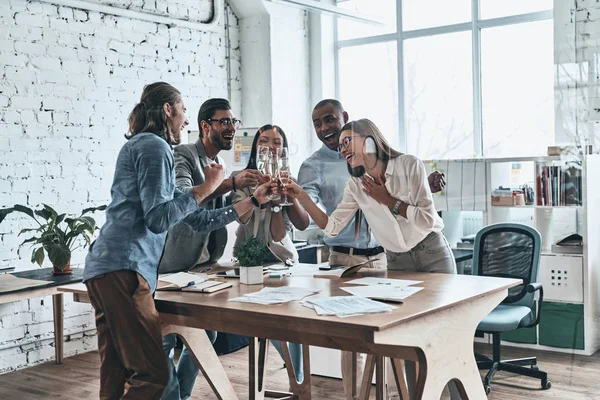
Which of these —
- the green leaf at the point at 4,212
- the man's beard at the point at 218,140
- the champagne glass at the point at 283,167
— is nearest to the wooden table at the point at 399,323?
the champagne glass at the point at 283,167

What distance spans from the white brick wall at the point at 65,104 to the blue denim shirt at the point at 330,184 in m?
1.72

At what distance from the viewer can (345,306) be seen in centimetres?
209

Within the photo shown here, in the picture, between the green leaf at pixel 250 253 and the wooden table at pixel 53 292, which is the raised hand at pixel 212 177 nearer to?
the green leaf at pixel 250 253

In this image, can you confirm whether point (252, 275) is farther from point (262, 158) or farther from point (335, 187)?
point (335, 187)

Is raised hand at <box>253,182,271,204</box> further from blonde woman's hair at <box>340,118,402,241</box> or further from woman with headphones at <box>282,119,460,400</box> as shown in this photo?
blonde woman's hair at <box>340,118,402,241</box>

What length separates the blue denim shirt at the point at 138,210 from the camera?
89.0 inches

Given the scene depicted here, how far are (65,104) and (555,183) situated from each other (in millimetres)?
2843

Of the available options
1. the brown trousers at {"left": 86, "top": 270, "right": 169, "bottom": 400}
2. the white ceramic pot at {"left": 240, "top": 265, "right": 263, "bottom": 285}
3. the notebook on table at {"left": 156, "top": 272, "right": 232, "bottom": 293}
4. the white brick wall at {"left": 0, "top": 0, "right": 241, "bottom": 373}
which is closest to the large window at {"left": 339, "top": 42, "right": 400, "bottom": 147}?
the white ceramic pot at {"left": 240, "top": 265, "right": 263, "bottom": 285}

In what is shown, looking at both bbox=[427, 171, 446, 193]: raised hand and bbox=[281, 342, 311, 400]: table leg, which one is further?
bbox=[427, 171, 446, 193]: raised hand

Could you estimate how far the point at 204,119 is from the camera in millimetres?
3174

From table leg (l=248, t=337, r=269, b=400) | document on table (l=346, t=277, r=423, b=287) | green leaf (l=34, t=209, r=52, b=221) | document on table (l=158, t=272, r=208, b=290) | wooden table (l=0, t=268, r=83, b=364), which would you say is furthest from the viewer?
green leaf (l=34, t=209, r=52, b=221)

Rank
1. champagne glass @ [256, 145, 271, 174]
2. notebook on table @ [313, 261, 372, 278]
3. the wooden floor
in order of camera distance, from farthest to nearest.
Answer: the wooden floor, champagne glass @ [256, 145, 271, 174], notebook on table @ [313, 261, 372, 278]

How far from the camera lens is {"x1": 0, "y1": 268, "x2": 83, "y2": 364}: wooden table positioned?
376 centimetres

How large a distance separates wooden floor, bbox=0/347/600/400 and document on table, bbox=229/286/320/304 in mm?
639
